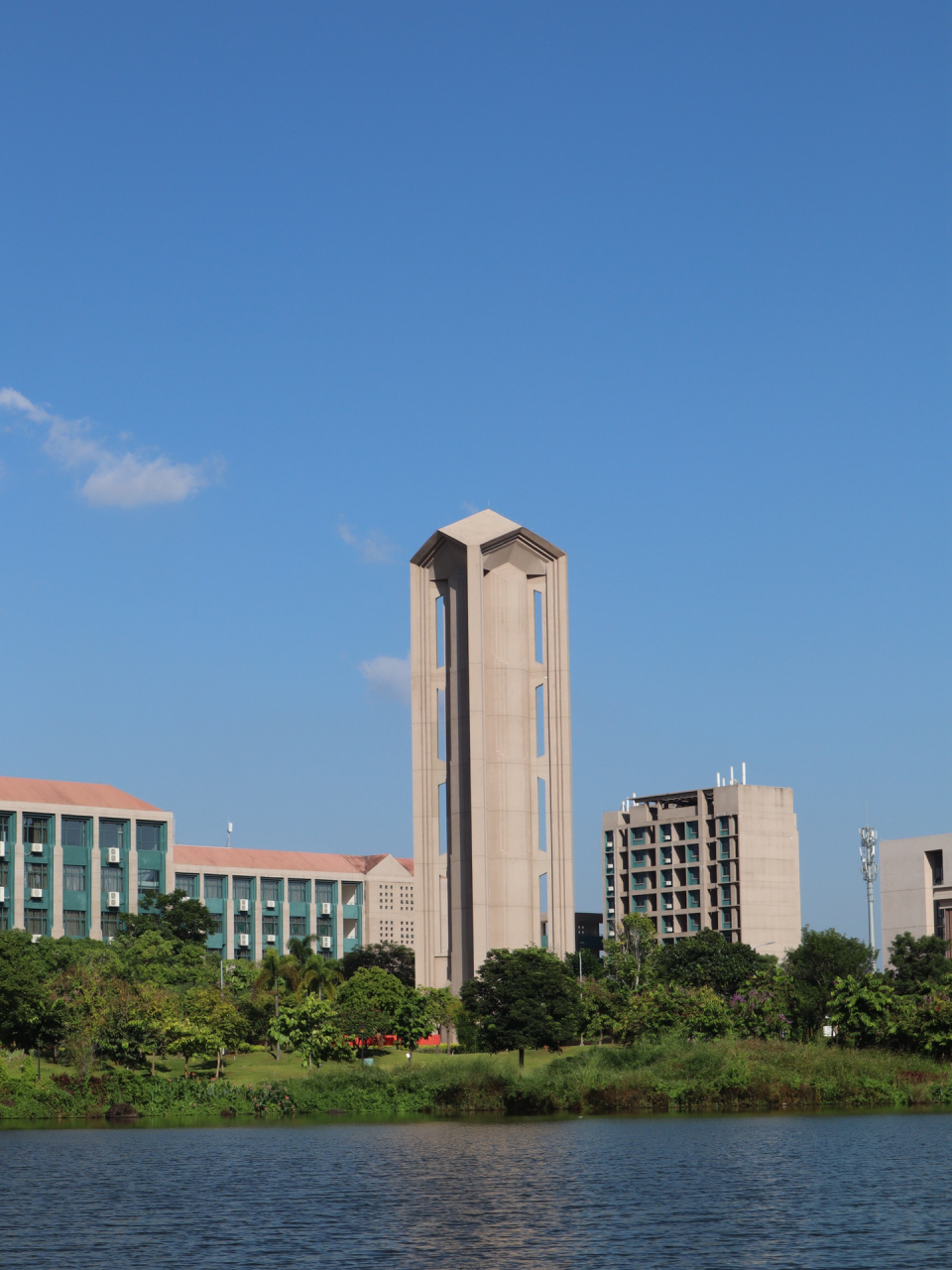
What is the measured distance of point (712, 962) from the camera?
132875mm

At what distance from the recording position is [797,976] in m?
113

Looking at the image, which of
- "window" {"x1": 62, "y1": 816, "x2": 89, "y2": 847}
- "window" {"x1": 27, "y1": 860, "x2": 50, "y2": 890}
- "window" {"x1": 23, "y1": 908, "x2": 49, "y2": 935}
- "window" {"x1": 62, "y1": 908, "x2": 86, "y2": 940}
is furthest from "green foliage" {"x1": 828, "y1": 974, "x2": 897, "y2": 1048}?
"window" {"x1": 62, "y1": 816, "x2": 89, "y2": 847}

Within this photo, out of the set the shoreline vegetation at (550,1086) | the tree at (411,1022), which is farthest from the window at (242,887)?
the shoreline vegetation at (550,1086)

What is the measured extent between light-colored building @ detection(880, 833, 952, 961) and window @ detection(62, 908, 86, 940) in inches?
2839

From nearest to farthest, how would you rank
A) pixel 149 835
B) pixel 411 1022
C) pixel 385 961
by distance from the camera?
pixel 411 1022 → pixel 385 961 → pixel 149 835

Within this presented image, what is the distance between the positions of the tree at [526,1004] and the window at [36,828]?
64.4 m

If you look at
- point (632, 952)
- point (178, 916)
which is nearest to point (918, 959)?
point (632, 952)

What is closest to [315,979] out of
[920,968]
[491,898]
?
[491,898]

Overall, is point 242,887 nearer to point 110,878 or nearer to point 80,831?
point 110,878

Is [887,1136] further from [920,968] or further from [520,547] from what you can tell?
[920,968]

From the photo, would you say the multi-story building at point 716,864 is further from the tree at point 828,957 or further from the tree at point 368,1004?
the tree at point 368,1004

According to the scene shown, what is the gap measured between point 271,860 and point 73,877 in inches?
1254

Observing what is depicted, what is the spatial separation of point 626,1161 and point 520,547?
2500 inches

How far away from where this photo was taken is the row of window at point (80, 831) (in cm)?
13638
